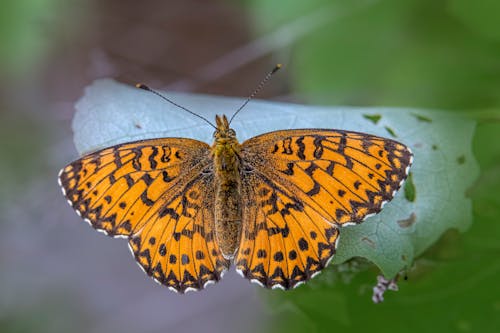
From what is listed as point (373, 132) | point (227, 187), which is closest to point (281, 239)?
point (227, 187)

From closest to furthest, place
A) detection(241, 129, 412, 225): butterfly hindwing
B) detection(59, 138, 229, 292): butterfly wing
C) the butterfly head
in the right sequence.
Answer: detection(241, 129, 412, 225): butterfly hindwing
detection(59, 138, 229, 292): butterfly wing
the butterfly head

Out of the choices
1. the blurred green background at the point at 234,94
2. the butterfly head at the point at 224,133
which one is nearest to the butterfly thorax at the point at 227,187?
the butterfly head at the point at 224,133

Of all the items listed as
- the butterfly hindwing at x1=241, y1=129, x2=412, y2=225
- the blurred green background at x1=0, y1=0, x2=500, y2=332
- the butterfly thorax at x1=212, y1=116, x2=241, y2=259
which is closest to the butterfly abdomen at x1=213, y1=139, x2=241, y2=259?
the butterfly thorax at x1=212, y1=116, x2=241, y2=259

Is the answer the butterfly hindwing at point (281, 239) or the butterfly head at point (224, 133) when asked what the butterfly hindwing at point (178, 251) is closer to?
the butterfly hindwing at point (281, 239)

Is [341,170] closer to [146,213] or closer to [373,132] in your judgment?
[373,132]

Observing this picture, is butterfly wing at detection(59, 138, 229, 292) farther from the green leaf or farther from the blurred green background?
Answer: the blurred green background

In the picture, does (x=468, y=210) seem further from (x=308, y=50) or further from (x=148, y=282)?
(x=148, y=282)
